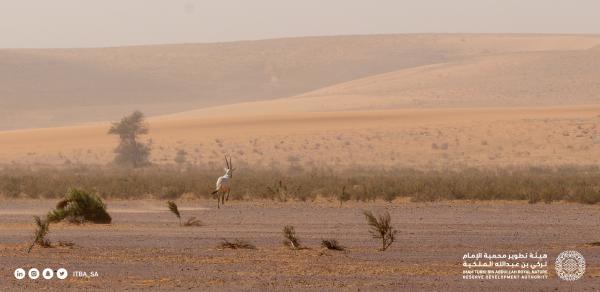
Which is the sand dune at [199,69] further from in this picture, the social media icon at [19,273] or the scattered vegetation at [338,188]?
the social media icon at [19,273]

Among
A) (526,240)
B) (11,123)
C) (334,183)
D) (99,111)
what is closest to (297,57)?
(99,111)

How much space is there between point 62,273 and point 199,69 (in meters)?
147

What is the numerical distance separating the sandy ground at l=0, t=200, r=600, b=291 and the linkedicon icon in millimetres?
137

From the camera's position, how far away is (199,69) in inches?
6334

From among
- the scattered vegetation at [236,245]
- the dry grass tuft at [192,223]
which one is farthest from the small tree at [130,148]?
the scattered vegetation at [236,245]

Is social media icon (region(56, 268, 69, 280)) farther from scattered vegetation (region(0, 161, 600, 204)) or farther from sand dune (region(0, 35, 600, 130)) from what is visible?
sand dune (region(0, 35, 600, 130))

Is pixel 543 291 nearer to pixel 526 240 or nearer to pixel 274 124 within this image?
pixel 526 240

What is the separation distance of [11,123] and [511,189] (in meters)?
93.9

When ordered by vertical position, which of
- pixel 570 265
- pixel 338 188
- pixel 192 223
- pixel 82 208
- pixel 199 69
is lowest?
pixel 570 265

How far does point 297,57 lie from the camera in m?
168

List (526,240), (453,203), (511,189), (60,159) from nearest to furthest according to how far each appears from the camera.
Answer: (526,240), (453,203), (511,189), (60,159)

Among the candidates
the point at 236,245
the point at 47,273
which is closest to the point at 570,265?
the point at 236,245

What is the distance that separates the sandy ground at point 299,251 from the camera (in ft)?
46.7

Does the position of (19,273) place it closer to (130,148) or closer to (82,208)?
(82,208)
